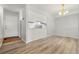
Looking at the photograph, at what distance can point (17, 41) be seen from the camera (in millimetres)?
1679

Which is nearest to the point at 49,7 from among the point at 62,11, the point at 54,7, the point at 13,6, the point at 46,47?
the point at 54,7

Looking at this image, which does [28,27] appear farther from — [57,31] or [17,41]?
[57,31]

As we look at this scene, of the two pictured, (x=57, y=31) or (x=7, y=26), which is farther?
(x=57, y=31)

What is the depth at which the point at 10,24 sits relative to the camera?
1684 millimetres

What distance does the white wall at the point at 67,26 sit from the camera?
168cm

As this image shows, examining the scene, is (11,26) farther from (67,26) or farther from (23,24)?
(67,26)

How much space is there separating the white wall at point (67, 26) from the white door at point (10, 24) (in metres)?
0.86

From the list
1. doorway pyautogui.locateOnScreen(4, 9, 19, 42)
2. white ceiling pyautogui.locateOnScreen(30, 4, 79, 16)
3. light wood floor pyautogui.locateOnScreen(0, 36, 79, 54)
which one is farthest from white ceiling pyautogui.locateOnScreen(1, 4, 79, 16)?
light wood floor pyautogui.locateOnScreen(0, 36, 79, 54)

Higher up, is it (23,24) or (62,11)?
(62,11)

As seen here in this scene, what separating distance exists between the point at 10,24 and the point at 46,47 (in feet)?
2.89

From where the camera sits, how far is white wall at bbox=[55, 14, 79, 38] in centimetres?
168

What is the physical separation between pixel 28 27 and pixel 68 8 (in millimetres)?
909

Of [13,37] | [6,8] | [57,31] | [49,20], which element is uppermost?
[6,8]
